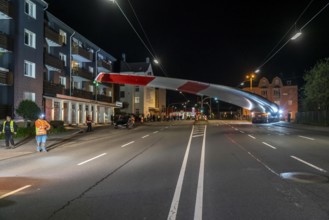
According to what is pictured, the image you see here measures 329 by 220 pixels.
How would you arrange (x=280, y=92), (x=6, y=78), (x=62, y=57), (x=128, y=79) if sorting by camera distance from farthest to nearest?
(x=280, y=92) < (x=62, y=57) < (x=128, y=79) < (x=6, y=78)

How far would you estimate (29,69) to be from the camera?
34750mm

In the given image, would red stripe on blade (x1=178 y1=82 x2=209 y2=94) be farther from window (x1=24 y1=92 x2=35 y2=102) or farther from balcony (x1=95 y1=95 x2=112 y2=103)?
balcony (x1=95 y1=95 x2=112 y2=103)

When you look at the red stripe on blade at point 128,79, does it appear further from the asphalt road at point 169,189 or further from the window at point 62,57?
the asphalt road at point 169,189

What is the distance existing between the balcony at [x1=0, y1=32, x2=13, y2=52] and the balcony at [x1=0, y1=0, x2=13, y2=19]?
182cm

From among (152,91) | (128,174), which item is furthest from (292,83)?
(128,174)

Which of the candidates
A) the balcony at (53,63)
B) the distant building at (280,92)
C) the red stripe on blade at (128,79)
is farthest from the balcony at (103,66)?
the distant building at (280,92)

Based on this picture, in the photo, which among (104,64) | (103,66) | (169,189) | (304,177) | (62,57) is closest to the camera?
(169,189)

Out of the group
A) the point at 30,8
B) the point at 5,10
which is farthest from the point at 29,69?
the point at 5,10

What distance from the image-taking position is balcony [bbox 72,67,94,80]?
156 feet

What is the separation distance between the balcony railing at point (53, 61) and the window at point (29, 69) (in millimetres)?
3143

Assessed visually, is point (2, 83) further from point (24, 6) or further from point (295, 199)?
point (295, 199)

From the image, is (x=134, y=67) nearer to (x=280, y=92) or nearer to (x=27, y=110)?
(x=280, y=92)

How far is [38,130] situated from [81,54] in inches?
1295

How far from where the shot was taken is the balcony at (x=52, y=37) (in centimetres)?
3843
